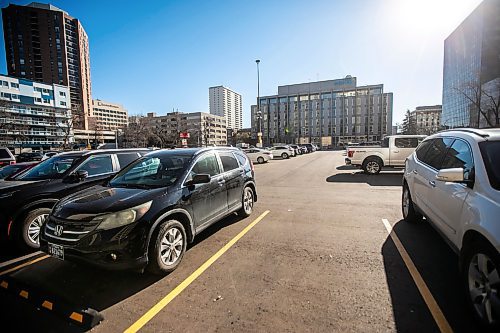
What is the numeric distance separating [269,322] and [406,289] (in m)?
1.69

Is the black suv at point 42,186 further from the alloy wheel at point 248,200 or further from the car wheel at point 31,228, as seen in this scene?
the alloy wheel at point 248,200

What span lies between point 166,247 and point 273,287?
151 cm

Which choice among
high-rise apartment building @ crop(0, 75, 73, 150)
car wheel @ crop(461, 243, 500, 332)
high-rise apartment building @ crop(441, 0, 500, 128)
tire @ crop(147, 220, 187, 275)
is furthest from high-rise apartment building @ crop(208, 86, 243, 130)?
car wheel @ crop(461, 243, 500, 332)

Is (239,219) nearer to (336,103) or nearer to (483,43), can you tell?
(483,43)

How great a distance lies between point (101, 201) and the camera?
3316 mm

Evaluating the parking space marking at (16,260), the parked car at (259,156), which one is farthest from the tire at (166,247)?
the parked car at (259,156)

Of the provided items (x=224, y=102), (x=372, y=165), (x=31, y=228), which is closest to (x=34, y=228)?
(x=31, y=228)

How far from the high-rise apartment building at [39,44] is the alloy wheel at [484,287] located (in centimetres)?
12823

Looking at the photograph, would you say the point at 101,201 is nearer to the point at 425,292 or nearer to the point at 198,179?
the point at 198,179

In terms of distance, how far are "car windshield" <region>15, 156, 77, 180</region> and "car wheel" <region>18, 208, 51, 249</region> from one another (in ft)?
2.85

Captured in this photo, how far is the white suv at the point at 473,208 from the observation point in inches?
83.2

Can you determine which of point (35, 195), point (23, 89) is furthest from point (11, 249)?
point (23, 89)

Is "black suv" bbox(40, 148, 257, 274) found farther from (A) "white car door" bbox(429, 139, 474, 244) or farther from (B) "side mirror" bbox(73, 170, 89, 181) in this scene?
(A) "white car door" bbox(429, 139, 474, 244)

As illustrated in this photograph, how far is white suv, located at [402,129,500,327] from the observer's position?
2.11m
